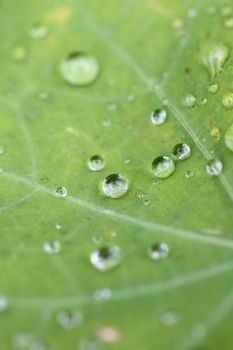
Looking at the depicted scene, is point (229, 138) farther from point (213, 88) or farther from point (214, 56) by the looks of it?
point (214, 56)

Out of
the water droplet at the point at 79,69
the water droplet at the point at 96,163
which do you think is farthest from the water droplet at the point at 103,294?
the water droplet at the point at 79,69

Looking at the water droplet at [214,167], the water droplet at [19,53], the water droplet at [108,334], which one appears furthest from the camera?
the water droplet at [19,53]

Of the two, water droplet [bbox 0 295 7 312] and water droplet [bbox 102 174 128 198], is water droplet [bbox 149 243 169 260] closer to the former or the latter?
water droplet [bbox 102 174 128 198]

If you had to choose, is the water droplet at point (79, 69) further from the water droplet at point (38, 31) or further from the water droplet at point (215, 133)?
the water droplet at point (215, 133)

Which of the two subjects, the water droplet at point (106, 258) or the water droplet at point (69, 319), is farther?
the water droplet at point (106, 258)

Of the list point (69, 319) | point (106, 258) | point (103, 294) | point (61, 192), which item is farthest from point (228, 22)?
point (69, 319)

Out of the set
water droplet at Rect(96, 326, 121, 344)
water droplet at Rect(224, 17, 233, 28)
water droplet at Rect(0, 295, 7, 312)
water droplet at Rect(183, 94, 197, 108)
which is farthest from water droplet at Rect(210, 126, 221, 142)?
water droplet at Rect(0, 295, 7, 312)
